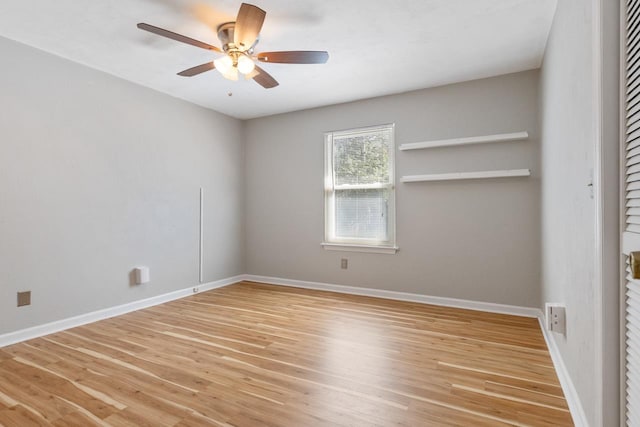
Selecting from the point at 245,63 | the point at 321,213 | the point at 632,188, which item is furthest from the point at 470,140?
the point at 632,188

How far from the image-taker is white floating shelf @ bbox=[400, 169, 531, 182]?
3359mm

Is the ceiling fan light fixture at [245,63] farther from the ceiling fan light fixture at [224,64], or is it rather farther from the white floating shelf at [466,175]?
the white floating shelf at [466,175]

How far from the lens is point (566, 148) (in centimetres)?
196

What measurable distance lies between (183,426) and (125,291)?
7.92 feet

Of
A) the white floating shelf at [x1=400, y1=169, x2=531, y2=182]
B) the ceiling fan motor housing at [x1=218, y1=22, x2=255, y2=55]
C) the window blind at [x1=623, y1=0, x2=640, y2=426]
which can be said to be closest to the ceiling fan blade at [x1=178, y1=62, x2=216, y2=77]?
the ceiling fan motor housing at [x1=218, y1=22, x2=255, y2=55]

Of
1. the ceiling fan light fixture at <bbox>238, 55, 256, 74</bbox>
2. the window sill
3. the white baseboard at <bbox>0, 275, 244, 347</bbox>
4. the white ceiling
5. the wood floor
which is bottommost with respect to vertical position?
the wood floor

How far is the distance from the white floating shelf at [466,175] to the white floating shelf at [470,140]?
1.06 ft

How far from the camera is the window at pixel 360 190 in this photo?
4129mm

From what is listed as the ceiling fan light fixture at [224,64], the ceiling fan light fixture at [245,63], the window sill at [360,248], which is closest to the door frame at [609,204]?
the ceiling fan light fixture at [245,63]

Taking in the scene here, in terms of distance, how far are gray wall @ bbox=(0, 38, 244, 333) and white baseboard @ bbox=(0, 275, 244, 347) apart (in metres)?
0.06

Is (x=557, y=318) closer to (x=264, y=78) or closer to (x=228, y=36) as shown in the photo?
(x=264, y=78)

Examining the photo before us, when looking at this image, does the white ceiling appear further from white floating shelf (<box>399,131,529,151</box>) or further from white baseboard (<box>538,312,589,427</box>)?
white baseboard (<box>538,312,589,427</box>)

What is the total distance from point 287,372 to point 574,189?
200 centimetres

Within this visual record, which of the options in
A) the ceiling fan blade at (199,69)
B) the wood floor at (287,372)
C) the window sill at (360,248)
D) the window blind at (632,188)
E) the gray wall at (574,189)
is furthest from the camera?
the window sill at (360,248)
